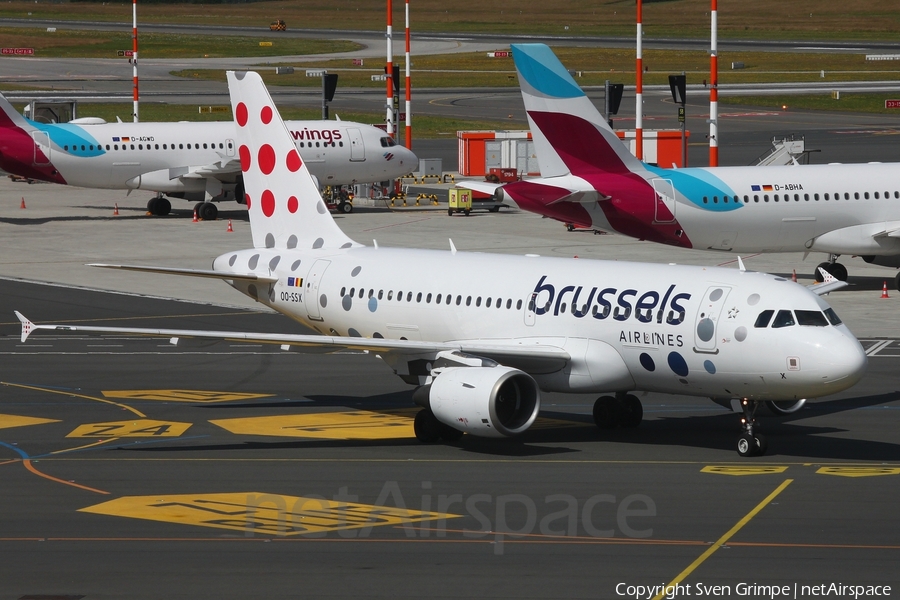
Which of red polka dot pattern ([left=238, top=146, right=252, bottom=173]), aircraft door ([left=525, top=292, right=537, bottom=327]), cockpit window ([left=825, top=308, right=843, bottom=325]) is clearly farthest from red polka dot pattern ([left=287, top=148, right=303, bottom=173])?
cockpit window ([left=825, top=308, right=843, bottom=325])

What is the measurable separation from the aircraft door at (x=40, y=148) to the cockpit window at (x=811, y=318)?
5590 centimetres

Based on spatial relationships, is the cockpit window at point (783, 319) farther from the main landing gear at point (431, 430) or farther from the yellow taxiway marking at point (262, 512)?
the yellow taxiway marking at point (262, 512)

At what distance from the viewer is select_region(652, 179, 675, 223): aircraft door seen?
176ft

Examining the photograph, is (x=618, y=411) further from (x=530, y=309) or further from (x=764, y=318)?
(x=764, y=318)

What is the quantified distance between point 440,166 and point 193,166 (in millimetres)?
21278

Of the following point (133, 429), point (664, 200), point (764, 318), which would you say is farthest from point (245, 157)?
point (664, 200)

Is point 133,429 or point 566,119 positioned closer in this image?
point 133,429

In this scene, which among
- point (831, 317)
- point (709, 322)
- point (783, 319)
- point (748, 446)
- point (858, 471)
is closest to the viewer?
point (858, 471)

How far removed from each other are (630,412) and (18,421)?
47.6ft

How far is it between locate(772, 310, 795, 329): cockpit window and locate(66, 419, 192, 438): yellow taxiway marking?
13618 mm

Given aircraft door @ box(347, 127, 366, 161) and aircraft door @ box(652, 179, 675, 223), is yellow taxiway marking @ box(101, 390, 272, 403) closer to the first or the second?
aircraft door @ box(652, 179, 675, 223)

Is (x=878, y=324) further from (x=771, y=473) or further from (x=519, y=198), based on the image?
(x=771, y=473)

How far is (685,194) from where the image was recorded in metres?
53.9

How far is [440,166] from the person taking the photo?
95.4 metres
